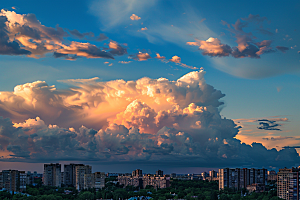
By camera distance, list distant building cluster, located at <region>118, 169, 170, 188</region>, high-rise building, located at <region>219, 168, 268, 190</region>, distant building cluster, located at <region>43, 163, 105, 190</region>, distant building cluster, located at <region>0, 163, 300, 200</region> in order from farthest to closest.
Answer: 1. distant building cluster, located at <region>118, 169, 170, 188</region>
2. high-rise building, located at <region>219, 168, 268, 190</region>
3. distant building cluster, located at <region>43, 163, 105, 190</region>
4. distant building cluster, located at <region>0, 163, 300, 200</region>

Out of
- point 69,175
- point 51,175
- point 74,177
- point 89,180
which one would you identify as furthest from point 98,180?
point 51,175

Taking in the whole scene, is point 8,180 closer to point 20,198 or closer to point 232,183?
point 20,198

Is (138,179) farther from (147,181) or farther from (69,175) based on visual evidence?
(69,175)

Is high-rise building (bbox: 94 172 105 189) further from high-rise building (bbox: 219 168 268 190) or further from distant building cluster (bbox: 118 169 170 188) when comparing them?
high-rise building (bbox: 219 168 268 190)

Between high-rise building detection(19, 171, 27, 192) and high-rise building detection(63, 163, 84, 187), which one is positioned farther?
high-rise building detection(63, 163, 84, 187)

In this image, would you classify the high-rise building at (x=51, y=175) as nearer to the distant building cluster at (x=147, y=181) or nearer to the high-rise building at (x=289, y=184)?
the distant building cluster at (x=147, y=181)

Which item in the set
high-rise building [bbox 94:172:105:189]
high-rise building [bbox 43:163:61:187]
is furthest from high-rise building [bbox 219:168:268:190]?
high-rise building [bbox 43:163:61:187]

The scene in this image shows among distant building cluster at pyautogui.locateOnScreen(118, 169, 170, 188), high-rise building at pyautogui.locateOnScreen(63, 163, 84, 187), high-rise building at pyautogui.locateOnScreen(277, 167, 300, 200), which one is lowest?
distant building cluster at pyautogui.locateOnScreen(118, 169, 170, 188)

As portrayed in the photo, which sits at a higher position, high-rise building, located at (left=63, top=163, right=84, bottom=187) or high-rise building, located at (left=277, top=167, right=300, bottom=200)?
high-rise building, located at (left=277, top=167, right=300, bottom=200)
